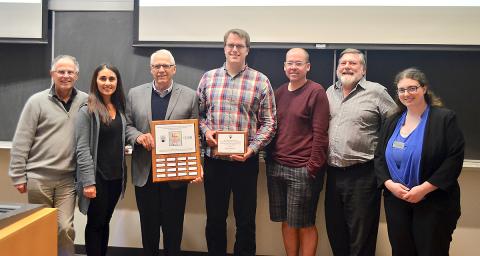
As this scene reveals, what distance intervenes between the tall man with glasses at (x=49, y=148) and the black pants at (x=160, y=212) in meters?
A: 0.46

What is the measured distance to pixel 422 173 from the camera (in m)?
2.04

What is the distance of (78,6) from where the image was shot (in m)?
3.05

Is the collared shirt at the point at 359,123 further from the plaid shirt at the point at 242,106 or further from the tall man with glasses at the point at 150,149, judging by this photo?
the tall man with glasses at the point at 150,149

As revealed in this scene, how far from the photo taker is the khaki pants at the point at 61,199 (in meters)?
2.33

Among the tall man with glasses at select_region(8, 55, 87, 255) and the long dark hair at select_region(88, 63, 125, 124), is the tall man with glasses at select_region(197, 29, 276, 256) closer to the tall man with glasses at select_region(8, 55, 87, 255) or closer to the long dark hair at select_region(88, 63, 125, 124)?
the long dark hair at select_region(88, 63, 125, 124)

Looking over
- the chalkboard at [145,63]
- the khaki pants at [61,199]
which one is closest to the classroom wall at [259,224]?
the chalkboard at [145,63]

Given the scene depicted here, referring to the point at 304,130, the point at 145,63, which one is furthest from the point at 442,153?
the point at 145,63

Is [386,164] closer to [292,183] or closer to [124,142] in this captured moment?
[292,183]

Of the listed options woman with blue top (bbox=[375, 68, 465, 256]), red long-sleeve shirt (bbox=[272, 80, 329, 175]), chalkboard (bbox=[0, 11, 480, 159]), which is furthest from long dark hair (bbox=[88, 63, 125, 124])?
woman with blue top (bbox=[375, 68, 465, 256])

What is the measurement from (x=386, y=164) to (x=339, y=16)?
1182mm

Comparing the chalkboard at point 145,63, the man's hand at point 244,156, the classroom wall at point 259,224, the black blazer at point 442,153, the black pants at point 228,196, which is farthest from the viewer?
the classroom wall at point 259,224

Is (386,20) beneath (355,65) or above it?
above

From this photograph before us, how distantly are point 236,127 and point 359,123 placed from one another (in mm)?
779

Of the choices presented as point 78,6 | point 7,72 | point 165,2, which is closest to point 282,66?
point 165,2
